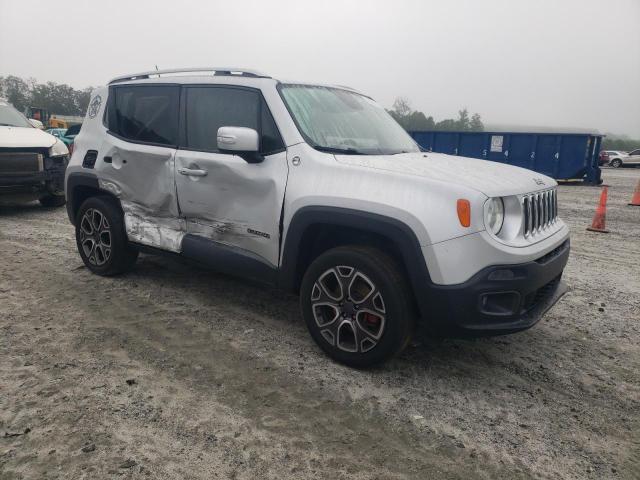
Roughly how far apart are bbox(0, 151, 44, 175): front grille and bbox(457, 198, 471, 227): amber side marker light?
7535mm

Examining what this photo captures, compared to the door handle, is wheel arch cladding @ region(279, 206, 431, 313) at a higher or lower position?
lower

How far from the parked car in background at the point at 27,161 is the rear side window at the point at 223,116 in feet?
17.0

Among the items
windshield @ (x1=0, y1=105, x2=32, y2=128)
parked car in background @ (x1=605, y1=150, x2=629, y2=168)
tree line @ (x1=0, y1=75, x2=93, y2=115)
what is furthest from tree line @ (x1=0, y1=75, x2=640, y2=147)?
windshield @ (x1=0, y1=105, x2=32, y2=128)

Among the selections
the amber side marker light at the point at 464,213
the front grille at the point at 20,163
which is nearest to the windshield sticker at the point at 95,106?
the front grille at the point at 20,163

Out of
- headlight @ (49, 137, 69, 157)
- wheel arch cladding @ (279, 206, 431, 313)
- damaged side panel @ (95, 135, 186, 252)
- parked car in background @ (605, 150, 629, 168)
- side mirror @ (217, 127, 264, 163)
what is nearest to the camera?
wheel arch cladding @ (279, 206, 431, 313)

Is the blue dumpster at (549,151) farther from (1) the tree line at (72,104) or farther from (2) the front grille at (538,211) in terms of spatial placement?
(1) the tree line at (72,104)

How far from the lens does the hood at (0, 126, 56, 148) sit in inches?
309

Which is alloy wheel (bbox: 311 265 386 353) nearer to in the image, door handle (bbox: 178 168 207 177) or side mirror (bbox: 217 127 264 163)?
side mirror (bbox: 217 127 264 163)

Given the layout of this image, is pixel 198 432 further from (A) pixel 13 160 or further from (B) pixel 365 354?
(A) pixel 13 160

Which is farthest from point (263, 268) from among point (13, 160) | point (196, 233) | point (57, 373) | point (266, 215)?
point (13, 160)

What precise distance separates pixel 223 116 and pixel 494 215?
7.19 feet

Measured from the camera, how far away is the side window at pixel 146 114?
4230 mm

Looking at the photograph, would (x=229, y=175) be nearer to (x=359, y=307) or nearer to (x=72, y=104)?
(x=359, y=307)

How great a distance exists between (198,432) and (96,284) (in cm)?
277
